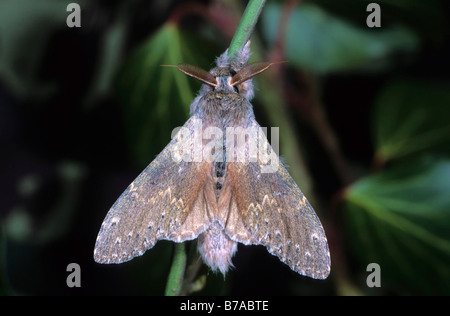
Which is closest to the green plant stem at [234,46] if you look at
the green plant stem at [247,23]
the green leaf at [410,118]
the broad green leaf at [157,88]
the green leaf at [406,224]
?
the green plant stem at [247,23]

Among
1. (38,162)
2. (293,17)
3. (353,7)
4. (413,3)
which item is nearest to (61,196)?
(38,162)

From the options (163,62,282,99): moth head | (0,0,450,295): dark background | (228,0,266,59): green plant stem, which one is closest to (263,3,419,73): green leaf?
(0,0,450,295): dark background

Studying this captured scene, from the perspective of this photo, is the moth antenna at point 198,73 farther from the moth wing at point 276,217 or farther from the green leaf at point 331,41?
the green leaf at point 331,41

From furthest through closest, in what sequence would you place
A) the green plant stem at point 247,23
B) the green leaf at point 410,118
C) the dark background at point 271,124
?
the green leaf at point 410,118
the dark background at point 271,124
the green plant stem at point 247,23

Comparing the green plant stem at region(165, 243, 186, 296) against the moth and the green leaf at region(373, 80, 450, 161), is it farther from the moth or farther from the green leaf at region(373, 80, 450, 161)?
the green leaf at region(373, 80, 450, 161)

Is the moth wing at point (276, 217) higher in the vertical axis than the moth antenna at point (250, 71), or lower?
lower

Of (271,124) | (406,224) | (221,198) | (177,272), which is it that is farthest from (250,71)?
(406,224)
